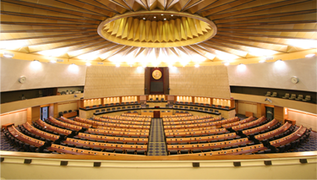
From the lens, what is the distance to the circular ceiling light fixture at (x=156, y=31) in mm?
12837

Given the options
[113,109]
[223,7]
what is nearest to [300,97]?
[223,7]

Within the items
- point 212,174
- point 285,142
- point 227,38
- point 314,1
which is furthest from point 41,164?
point 227,38

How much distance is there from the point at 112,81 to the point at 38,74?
8.84 metres

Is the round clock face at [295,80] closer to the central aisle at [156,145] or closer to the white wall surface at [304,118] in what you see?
the white wall surface at [304,118]

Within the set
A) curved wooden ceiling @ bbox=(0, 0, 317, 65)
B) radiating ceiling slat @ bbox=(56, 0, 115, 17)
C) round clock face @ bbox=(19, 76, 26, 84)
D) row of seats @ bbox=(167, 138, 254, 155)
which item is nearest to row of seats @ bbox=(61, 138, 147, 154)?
row of seats @ bbox=(167, 138, 254, 155)

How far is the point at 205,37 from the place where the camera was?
13.0 metres

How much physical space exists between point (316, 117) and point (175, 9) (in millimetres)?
18260

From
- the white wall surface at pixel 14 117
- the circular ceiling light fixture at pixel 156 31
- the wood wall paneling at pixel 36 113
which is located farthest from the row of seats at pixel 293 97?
the white wall surface at pixel 14 117

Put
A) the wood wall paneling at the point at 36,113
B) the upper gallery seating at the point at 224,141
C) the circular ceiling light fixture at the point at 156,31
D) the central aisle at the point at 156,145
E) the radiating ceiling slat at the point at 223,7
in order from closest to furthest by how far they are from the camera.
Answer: the radiating ceiling slat at the point at 223,7
the upper gallery seating at the point at 224,141
the central aisle at the point at 156,145
the circular ceiling light fixture at the point at 156,31
the wood wall paneling at the point at 36,113

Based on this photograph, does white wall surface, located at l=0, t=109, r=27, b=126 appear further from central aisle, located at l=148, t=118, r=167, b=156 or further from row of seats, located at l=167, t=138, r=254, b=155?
row of seats, located at l=167, t=138, r=254, b=155

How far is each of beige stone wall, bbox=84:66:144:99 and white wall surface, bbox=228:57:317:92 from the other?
14.6 m

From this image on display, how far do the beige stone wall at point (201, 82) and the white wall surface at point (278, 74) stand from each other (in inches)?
61.4

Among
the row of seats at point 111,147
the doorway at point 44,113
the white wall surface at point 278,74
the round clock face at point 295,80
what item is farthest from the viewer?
the doorway at point 44,113

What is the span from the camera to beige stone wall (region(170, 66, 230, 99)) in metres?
19.6
